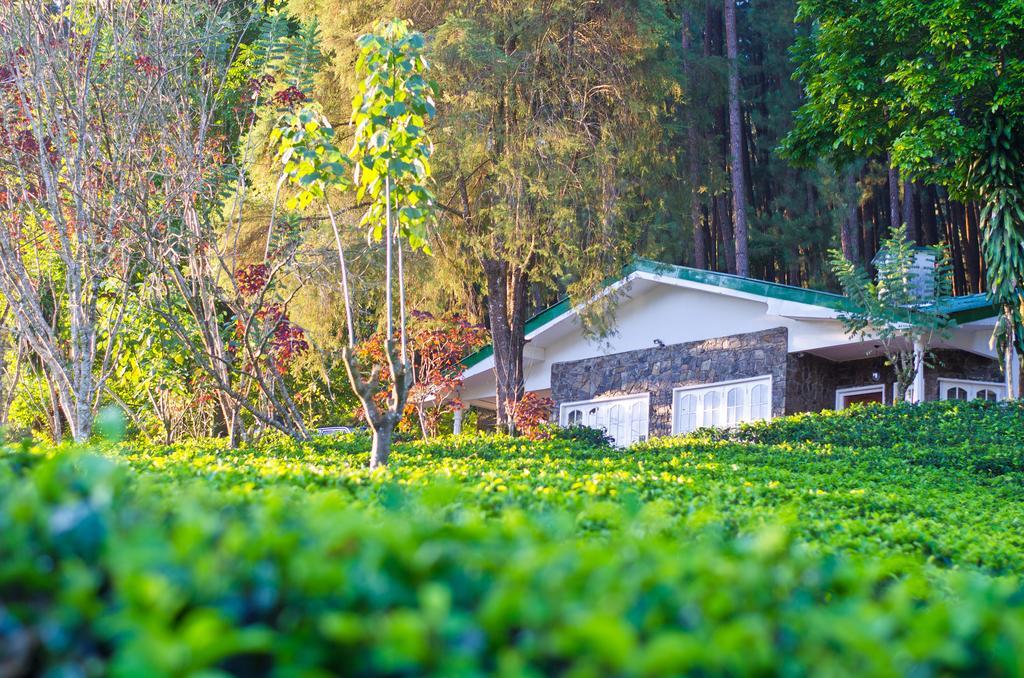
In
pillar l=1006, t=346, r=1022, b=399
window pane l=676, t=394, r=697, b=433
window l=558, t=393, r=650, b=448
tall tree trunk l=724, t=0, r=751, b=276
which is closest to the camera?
pillar l=1006, t=346, r=1022, b=399

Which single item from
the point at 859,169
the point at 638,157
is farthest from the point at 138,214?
the point at 859,169

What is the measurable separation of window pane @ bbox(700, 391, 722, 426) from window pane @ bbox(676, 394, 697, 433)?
17 cm

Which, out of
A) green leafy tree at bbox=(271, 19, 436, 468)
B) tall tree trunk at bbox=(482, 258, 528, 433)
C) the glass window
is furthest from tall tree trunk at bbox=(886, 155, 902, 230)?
green leafy tree at bbox=(271, 19, 436, 468)

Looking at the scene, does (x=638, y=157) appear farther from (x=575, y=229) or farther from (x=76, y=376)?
(x=76, y=376)

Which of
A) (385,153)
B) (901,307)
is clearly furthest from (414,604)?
(901,307)

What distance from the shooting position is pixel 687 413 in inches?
677

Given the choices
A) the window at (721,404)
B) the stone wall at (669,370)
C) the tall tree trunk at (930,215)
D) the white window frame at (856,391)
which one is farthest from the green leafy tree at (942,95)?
the tall tree trunk at (930,215)

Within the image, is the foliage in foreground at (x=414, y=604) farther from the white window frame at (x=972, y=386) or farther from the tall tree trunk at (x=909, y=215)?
the tall tree trunk at (x=909, y=215)

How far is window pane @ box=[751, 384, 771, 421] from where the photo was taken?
16.1 meters

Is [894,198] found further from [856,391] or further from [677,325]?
[677,325]

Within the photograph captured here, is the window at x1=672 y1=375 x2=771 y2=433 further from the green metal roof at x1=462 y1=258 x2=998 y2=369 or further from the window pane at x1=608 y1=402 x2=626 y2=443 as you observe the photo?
the green metal roof at x1=462 y1=258 x2=998 y2=369

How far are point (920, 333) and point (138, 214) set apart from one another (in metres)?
10.6

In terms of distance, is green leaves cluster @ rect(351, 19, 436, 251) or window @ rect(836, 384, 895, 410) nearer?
green leaves cluster @ rect(351, 19, 436, 251)

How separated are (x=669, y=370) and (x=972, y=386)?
4.85m
